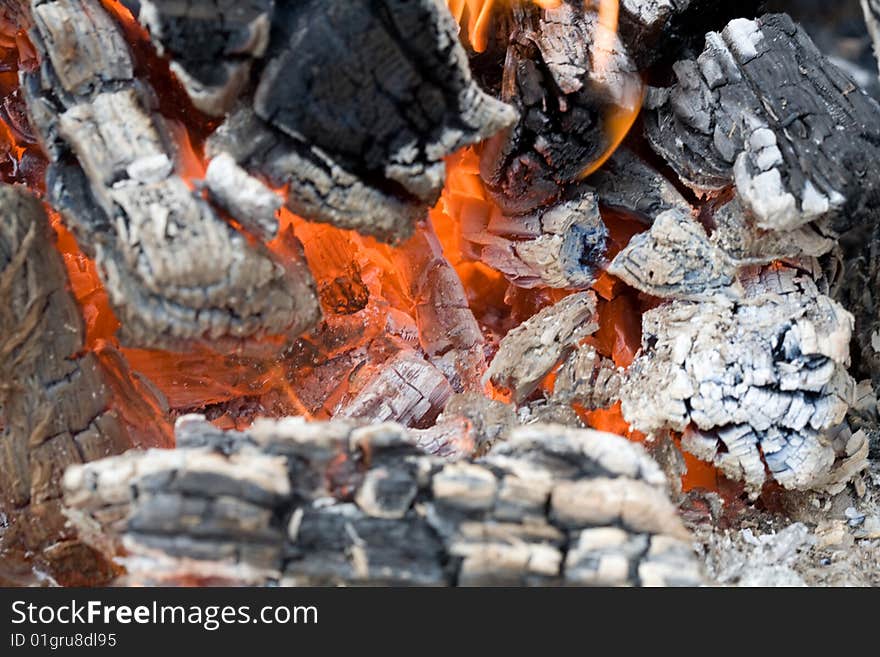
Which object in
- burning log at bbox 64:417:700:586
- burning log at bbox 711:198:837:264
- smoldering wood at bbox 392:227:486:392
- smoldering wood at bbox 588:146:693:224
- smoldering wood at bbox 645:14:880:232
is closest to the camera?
burning log at bbox 64:417:700:586

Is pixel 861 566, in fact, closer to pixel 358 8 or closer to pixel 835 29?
pixel 835 29

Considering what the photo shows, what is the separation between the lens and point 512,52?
2150 mm

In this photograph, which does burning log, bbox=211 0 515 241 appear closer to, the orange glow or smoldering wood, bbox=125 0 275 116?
smoldering wood, bbox=125 0 275 116

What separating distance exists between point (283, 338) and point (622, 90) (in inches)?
44.4

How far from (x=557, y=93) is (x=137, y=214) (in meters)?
1.14

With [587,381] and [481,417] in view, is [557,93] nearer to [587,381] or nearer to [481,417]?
[587,381]

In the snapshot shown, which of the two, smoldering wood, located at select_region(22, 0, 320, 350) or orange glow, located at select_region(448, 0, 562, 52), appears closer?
smoldering wood, located at select_region(22, 0, 320, 350)

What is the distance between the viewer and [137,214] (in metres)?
1.53

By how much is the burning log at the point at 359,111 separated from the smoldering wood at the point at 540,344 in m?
0.60

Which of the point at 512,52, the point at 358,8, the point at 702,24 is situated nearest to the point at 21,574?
the point at 358,8

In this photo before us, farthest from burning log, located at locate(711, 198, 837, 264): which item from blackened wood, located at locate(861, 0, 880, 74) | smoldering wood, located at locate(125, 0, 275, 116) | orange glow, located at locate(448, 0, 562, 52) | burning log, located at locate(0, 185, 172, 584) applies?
burning log, located at locate(0, 185, 172, 584)

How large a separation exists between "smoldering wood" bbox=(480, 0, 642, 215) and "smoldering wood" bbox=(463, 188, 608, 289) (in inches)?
4.2

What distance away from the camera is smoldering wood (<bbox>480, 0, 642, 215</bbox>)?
2.09 meters
